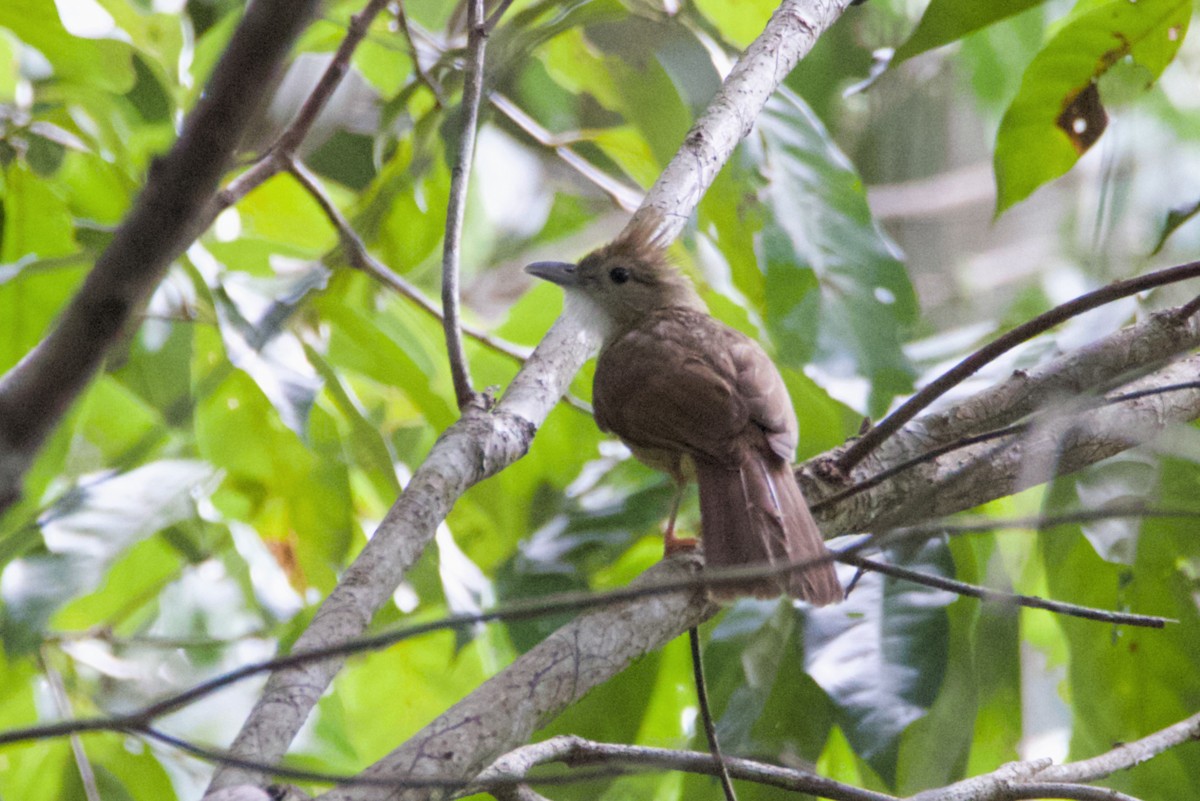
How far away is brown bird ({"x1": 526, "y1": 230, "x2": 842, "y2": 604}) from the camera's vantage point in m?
A: 2.71

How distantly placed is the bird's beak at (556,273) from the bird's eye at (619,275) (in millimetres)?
138

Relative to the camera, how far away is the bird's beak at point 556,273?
160 inches

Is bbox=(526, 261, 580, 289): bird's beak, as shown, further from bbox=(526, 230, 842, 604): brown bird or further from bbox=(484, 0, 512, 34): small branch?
bbox=(484, 0, 512, 34): small branch

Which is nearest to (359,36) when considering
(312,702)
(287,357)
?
(287,357)

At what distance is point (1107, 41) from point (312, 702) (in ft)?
7.57

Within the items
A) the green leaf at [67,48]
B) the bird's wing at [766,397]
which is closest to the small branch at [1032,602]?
the bird's wing at [766,397]

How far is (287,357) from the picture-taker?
289 centimetres

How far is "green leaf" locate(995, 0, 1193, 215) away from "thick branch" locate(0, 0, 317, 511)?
2.17m

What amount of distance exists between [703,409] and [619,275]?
1.09 metres

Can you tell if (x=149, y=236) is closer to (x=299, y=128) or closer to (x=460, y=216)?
(x=460, y=216)

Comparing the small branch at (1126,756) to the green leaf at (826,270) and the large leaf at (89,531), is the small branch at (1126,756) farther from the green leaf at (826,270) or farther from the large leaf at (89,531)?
the large leaf at (89,531)

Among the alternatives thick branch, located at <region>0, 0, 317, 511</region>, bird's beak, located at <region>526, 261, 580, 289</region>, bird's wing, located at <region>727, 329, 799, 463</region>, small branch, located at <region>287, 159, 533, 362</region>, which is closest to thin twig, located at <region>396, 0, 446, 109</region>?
small branch, located at <region>287, 159, 533, 362</region>

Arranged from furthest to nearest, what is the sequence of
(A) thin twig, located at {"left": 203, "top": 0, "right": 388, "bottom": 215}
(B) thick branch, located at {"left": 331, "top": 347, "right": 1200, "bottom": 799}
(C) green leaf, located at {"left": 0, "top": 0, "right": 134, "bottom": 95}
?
(C) green leaf, located at {"left": 0, "top": 0, "right": 134, "bottom": 95}, (A) thin twig, located at {"left": 203, "top": 0, "right": 388, "bottom": 215}, (B) thick branch, located at {"left": 331, "top": 347, "right": 1200, "bottom": 799}

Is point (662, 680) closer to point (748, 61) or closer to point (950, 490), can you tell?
point (950, 490)
